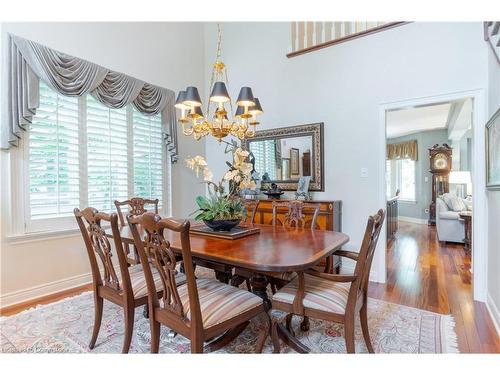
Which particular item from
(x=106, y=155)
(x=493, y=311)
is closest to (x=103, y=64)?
(x=106, y=155)

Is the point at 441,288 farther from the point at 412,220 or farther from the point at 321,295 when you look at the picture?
the point at 412,220

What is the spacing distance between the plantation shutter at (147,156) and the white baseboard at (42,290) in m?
1.19

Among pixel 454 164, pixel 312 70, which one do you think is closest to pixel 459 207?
pixel 454 164

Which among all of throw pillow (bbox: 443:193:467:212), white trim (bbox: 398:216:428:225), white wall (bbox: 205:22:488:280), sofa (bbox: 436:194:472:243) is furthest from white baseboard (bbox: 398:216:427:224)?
white wall (bbox: 205:22:488:280)

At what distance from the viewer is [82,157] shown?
3.11 metres

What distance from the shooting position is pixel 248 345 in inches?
74.0

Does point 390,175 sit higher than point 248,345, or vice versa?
point 390,175

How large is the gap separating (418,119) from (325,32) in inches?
153

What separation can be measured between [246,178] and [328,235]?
0.77 m

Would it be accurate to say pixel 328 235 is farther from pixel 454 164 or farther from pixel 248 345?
pixel 454 164

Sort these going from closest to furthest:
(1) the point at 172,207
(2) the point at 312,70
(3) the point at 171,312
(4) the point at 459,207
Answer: (3) the point at 171,312, (2) the point at 312,70, (1) the point at 172,207, (4) the point at 459,207

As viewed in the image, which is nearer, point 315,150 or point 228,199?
point 228,199

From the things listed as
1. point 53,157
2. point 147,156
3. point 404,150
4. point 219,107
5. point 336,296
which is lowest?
point 336,296

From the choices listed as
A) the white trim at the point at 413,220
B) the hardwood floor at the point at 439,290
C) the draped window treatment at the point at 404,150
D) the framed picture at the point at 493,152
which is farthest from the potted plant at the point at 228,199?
the draped window treatment at the point at 404,150
